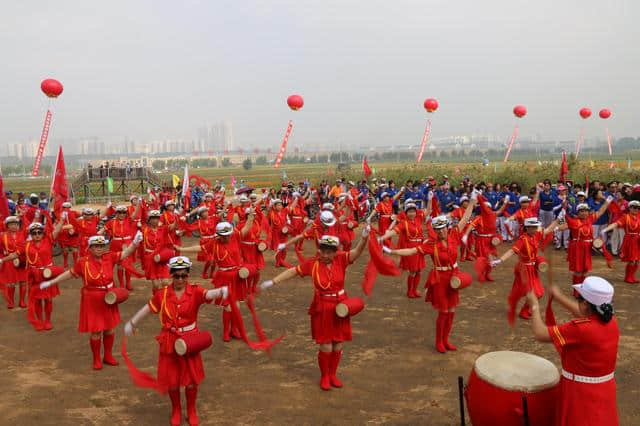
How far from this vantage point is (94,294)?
736 cm

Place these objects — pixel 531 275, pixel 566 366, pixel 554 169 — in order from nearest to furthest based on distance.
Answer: pixel 566 366, pixel 531 275, pixel 554 169

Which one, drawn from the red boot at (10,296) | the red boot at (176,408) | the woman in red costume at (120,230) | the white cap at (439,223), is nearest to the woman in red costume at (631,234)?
the white cap at (439,223)

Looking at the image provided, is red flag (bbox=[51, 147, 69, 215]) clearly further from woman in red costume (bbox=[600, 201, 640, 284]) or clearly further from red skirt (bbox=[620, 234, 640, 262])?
red skirt (bbox=[620, 234, 640, 262])

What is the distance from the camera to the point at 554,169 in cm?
2975

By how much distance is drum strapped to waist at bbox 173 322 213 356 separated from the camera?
17.6ft

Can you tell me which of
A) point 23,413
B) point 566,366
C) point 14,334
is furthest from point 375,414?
point 14,334

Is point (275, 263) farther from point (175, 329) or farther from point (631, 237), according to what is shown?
point (175, 329)

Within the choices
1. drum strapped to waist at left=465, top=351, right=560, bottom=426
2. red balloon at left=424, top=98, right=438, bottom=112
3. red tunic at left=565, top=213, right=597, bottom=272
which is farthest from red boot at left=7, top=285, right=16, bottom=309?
red balloon at left=424, top=98, right=438, bottom=112

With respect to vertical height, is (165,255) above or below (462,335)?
above

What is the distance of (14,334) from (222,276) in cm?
447

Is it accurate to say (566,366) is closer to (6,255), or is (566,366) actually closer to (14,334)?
(14,334)

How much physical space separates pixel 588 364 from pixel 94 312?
651 centimetres

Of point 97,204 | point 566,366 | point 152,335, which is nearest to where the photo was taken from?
point 566,366

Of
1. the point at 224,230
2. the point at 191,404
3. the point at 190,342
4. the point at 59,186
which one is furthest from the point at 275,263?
the point at 190,342
